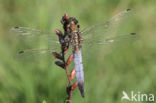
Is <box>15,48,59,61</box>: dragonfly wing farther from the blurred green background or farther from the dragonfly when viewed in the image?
the blurred green background

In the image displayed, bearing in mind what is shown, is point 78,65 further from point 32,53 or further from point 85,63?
point 85,63

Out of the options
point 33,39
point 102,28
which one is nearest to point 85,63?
point 102,28

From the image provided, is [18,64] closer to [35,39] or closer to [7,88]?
[7,88]

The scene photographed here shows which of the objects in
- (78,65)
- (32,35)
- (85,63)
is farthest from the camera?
(85,63)

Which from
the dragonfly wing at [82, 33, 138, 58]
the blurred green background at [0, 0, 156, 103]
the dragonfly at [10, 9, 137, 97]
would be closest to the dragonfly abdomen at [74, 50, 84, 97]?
the dragonfly at [10, 9, 137, 97]

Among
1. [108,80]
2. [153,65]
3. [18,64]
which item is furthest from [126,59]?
[18,64]
